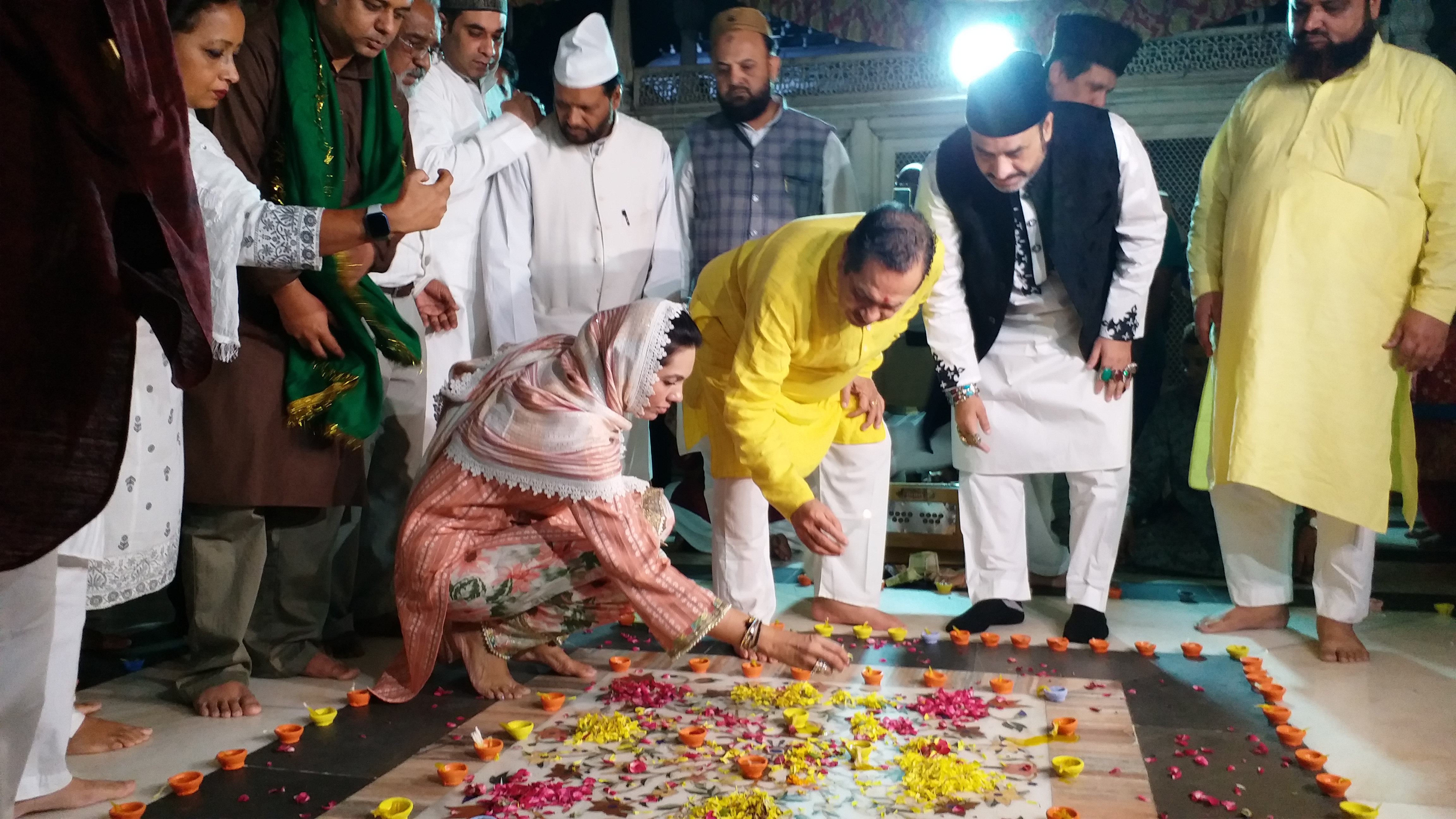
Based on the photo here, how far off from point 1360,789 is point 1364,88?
184 centimetres

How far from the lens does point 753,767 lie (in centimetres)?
209

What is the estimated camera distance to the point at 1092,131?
10.4 feet

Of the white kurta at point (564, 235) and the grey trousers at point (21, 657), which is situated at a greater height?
the white kurta at point (564, 235)

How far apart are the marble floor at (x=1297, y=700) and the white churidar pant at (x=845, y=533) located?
171 mm

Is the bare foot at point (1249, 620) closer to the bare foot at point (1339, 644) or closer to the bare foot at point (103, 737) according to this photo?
the bare foot at point (1339, 644)

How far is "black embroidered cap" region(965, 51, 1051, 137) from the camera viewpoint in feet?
9.93

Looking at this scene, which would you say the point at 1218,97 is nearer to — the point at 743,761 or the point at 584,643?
the point at 584,643

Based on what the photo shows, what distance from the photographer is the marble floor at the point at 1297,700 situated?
7.23 ft

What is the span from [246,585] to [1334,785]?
224 centimetres

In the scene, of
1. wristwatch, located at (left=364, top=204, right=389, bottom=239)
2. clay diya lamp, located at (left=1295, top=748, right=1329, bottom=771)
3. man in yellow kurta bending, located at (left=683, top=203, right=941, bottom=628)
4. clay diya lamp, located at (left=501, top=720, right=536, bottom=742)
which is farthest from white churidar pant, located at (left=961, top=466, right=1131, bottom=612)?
wristwatch, located at (left=364, top=204, right=389, bottom=239)

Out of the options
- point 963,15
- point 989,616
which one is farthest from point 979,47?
point 989,616

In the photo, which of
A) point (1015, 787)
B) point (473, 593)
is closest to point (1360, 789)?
point (1015, 787)

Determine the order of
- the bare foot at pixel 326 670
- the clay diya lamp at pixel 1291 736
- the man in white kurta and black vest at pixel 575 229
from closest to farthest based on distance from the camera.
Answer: the clay diya lamp at pixel 1291 736
the bare foot at pixel 326 670
the man in white kurta and black vest at pixel 575 229

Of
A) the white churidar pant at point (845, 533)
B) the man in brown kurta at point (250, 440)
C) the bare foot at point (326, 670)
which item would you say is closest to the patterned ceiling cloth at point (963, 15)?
the white churidar pant at point (845, 533)
